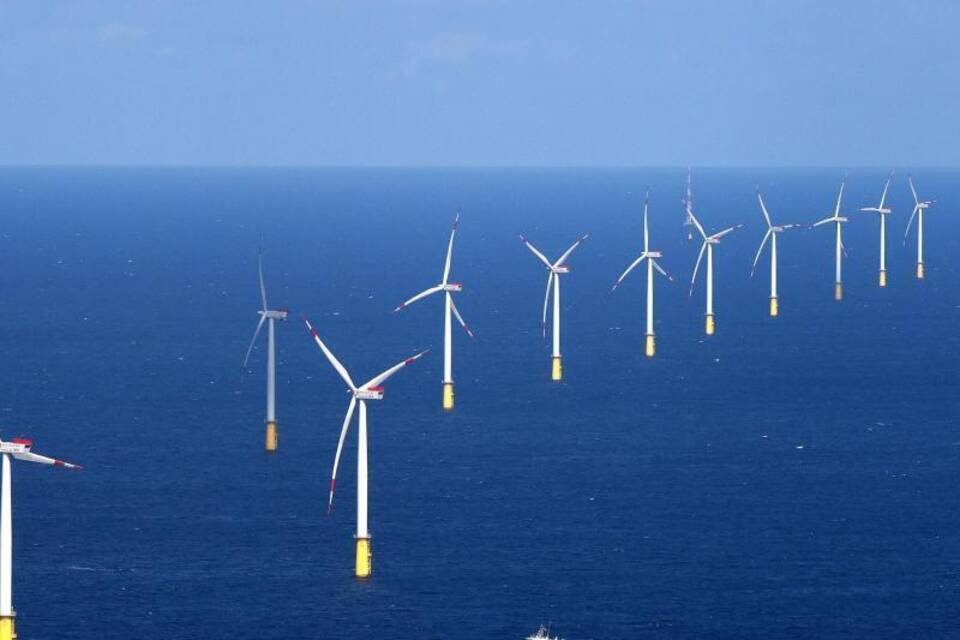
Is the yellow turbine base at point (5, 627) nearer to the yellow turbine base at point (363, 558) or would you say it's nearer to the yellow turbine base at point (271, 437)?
the yellow turbine base at point (363, 558)

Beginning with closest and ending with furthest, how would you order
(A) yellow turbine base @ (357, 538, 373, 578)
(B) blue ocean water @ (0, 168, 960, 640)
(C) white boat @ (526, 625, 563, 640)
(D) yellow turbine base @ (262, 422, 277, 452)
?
(C) white boat @ (526, 625, 563, 640) → (B) blue ocean water @ (0, 168, 960, 640) → (A) yellow turbine base @ (357, 538, 373, 578) → (D) yellow turbine base @ (262, 422, 277, 452)

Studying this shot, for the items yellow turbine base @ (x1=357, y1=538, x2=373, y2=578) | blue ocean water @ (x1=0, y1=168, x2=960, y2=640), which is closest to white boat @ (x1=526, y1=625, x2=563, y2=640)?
blue ocean water @ (x1=0, y1=168, x2=960, y2=640)

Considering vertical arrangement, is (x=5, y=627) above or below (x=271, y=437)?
below

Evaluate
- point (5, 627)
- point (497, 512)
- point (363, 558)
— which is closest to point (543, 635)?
point (363, 558)

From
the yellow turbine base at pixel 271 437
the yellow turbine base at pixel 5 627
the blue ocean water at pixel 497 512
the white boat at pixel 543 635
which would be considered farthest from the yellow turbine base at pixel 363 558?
the yellow turbine base at pixel 271 437

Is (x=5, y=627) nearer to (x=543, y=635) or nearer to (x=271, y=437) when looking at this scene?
(x=543, y=635)

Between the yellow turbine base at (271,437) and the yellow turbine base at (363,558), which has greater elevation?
the yellow turbine base at (271,437)

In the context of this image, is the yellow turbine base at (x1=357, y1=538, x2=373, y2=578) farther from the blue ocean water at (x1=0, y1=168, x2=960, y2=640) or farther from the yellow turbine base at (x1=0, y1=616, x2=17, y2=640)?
the yellow turbine base at (x1=0, y1=616, x2=17, y2=640)

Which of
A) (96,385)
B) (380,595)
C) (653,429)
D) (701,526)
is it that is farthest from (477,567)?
(96,385)
